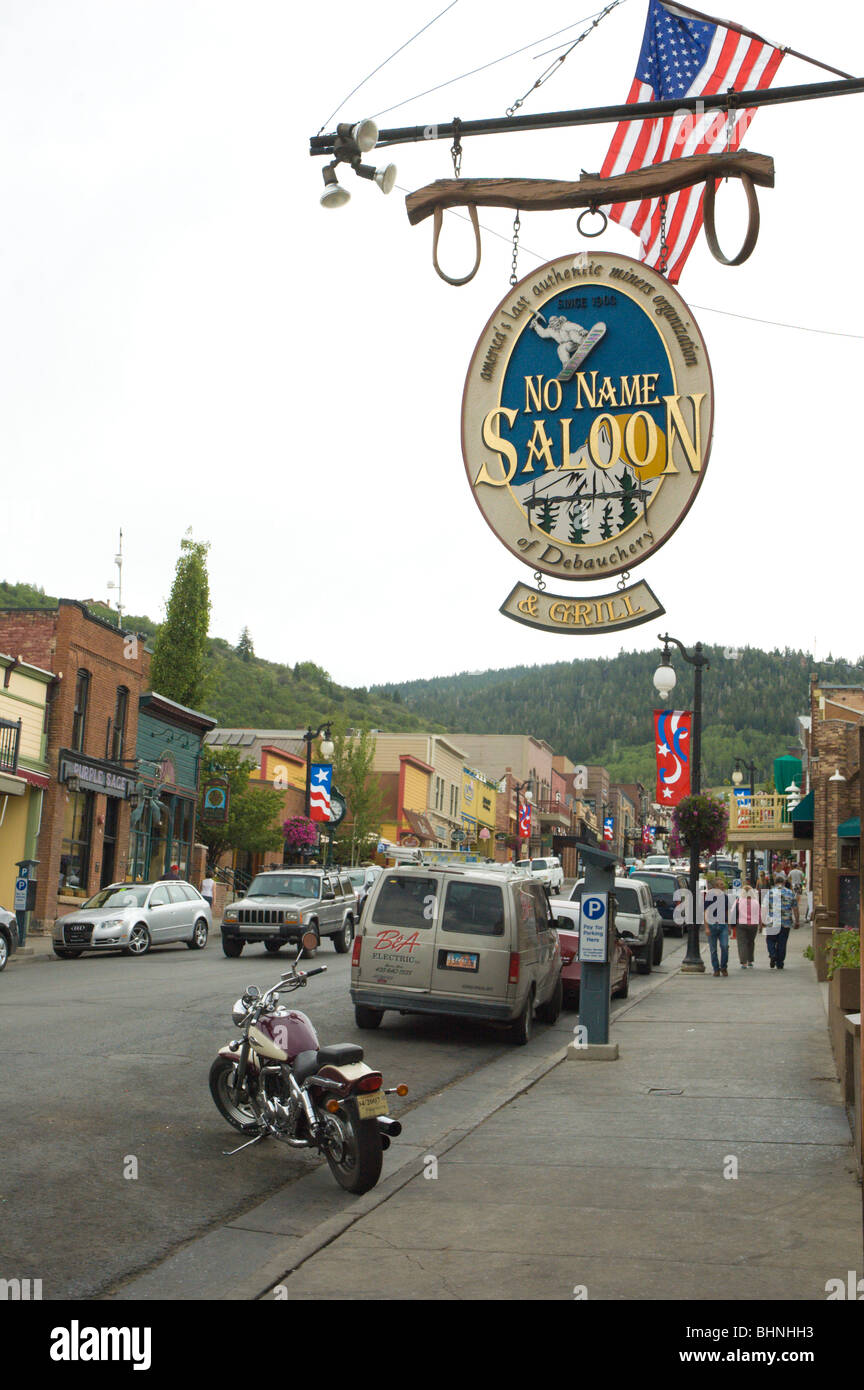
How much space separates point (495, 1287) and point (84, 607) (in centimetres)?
3063

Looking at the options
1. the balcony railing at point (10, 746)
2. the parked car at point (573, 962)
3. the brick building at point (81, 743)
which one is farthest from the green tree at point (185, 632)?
the parked car at point (573, 962)

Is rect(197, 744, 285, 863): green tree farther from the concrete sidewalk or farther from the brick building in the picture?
the concrete sidewalk

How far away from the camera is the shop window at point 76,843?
1331 inches

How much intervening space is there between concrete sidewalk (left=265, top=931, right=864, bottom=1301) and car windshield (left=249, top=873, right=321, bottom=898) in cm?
1395

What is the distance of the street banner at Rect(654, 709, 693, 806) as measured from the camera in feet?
Result: 84.6

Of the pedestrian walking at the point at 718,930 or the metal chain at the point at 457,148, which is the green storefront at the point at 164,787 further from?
the metal chain at the point at 457,148

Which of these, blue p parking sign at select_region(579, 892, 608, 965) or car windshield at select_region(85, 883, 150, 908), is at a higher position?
blue p parking sign at select_region(579, 892, 608, 965)

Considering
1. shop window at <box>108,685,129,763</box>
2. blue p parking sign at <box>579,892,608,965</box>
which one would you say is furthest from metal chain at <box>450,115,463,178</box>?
shop window at <box>108,685,129,763</box>

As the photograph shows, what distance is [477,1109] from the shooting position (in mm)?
10633

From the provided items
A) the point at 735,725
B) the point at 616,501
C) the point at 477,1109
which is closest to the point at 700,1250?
the point at 616,501

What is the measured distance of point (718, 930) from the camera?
23.2 meters

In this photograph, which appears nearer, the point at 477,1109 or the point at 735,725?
the point at 477,1109

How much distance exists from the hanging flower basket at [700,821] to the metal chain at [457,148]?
21454 mm

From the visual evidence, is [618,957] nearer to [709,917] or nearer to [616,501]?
[709,917]
